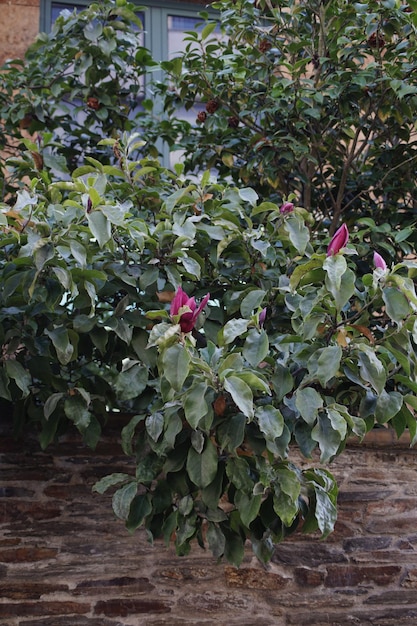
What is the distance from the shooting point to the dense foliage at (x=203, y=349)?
2.04 metres

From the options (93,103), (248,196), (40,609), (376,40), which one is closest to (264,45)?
(376,40)

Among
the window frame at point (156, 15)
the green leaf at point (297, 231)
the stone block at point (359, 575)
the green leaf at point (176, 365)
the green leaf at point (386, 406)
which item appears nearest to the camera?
the green leaf at point (176, 365)

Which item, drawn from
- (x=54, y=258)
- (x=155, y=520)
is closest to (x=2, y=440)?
(x=155, y=520)

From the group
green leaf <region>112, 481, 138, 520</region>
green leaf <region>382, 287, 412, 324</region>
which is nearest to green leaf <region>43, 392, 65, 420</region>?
green leaf <region>112, 481, 138, 520</region>

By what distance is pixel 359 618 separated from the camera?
10.5 feet

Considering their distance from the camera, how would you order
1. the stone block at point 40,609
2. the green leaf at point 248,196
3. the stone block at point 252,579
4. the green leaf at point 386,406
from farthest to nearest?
the stone block at point 252,579 → the stone block at point 40,609 → the green leaf at point 248,196 → the green leaf at point 386,406

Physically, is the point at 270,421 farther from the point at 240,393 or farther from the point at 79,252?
the point at 79,252

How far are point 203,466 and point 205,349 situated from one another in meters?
0.32

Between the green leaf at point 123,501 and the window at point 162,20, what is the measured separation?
3.16m

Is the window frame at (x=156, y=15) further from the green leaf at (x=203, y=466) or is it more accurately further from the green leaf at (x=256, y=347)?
the green leaf at (x=203, y=466)

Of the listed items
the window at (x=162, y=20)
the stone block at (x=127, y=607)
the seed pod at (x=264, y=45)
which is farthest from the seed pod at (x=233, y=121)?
the stone block at (x=127, y=607)

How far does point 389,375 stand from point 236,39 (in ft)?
6.93

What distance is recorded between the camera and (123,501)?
227 cm

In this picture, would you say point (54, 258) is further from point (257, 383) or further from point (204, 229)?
point (257, 383)
